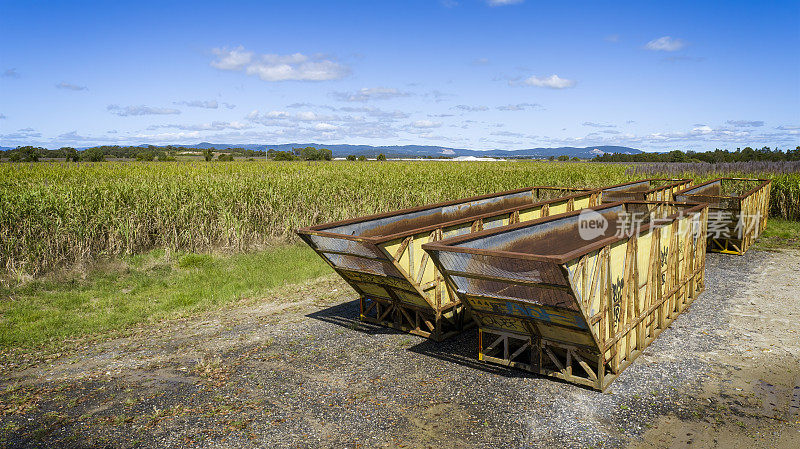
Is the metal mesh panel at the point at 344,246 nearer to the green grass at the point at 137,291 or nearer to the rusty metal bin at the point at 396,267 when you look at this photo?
the rusty metal bin at the point at 396,267

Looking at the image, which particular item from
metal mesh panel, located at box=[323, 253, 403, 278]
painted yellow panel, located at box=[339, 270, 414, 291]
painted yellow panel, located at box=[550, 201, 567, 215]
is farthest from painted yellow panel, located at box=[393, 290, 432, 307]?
painted yellow panel, located at box=[550, 201, 567, 215]

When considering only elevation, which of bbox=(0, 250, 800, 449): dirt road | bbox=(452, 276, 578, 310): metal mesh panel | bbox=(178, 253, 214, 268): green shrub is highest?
bbox=(452, 276, 578, 310): metal mesh panel

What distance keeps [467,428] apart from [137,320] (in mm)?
6251

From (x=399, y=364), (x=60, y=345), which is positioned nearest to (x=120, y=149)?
(x=60, y=345)

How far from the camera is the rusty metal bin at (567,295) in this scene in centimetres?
527

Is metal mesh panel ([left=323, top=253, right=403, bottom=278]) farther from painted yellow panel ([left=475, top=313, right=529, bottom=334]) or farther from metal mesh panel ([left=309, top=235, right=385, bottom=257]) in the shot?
painted yellow panel ([left=475, top=313, right=529, bottom=334])

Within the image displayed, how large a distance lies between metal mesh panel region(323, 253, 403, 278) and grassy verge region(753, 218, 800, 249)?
12.5 m

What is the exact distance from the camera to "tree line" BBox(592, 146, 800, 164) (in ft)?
143

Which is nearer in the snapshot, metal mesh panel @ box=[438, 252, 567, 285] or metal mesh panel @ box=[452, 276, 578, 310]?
metal mesh panel @ box=[438, 252, 567, 285]

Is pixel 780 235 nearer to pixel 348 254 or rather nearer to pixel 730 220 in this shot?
pixel 730 220

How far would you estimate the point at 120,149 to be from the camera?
51719 mm

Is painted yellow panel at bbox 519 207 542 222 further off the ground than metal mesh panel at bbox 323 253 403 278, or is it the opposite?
painted yellow panel at bbox 519 207 542 222

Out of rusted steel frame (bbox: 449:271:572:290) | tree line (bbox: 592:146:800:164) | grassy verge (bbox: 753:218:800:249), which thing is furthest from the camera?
tree line (bbox: 592:146:800:164)

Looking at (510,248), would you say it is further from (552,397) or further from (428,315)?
(552,397)
